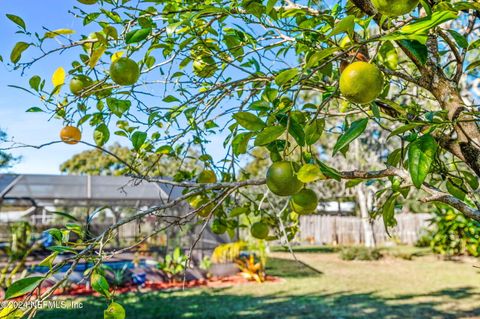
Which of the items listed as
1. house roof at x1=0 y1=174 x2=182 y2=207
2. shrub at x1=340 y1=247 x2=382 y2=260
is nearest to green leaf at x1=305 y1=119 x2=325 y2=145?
house roof at x1=0 y1=174 x2=182 y2=207

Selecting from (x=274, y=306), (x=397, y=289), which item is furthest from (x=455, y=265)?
(x=274, y=306)

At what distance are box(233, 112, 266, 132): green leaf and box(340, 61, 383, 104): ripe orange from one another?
230mm

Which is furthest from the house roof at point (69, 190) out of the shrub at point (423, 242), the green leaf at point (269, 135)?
the shrub at point (423, 242)

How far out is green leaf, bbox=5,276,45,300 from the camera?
767mm

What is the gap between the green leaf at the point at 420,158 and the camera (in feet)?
2.36

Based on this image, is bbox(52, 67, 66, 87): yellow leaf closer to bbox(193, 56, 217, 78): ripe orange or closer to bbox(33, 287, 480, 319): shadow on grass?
bbox(193, 56, 217, 78): ripe orange

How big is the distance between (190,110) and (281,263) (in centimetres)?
1191

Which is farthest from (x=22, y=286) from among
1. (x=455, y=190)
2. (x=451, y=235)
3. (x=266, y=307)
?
(x=451, y=235)

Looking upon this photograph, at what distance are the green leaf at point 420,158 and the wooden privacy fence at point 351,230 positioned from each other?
17.6m

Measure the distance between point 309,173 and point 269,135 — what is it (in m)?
0.11

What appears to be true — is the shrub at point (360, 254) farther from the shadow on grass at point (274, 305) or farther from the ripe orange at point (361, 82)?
the ripe orange at point (361, 82)

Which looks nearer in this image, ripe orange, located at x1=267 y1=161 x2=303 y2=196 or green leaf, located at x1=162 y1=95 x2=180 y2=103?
ripe orange, located at x1=267 y1=161 x2=303 y2=196

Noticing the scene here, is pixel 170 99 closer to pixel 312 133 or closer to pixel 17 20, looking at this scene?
pixel 17 20

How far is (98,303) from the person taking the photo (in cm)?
712
